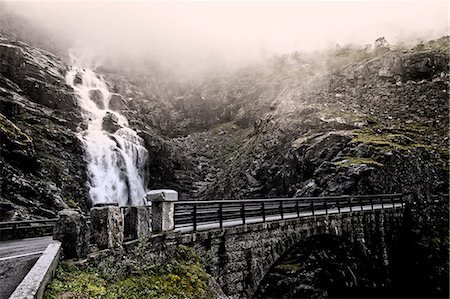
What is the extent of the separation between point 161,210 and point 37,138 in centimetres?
3238

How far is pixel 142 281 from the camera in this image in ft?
24.4

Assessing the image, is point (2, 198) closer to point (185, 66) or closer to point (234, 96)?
point (234, 96)

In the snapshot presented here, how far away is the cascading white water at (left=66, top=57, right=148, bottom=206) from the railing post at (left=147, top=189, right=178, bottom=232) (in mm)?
23191

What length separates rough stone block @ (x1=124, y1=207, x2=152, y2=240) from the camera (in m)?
8.66

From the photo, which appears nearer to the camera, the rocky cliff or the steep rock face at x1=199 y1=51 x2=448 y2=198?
the rocky cliff

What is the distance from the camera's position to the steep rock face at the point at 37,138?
23484 millimetres

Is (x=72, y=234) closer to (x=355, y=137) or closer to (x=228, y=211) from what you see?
(x=228, y=211)

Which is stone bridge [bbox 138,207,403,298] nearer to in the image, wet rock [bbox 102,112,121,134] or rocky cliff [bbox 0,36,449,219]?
rocky cliff [bbox 0,36,449,219]

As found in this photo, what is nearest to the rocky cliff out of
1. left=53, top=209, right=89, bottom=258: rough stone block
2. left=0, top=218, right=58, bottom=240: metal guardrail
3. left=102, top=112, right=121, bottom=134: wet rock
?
left=102, top=112, right=121, bottom=134: wet rock

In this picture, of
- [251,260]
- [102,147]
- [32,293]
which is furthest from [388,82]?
[32,293]

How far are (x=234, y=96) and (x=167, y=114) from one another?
15209 mm

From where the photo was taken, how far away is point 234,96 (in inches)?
2788

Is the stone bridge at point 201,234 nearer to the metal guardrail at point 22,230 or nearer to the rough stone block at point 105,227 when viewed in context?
the rough stone block at point 105,227

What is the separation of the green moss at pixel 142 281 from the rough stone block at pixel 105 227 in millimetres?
666
